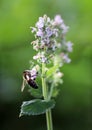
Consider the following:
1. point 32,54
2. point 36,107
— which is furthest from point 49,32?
point 32,54

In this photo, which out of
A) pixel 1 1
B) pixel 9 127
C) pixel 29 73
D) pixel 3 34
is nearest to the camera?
pixel 29 73

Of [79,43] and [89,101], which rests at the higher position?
[79,43]

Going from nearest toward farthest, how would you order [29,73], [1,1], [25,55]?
[29,73] < [25,55] < [1,1]

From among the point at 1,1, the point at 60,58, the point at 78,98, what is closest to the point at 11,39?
the point at 1,1

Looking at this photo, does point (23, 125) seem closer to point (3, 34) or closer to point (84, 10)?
point (3, 34)

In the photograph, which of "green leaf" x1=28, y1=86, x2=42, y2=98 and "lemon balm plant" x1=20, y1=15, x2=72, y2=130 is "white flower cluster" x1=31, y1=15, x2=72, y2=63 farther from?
"green leaf" x1=28, y1=86, x2=42, y2=98

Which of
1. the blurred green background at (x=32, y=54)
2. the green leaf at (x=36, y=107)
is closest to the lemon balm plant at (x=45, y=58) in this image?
the green leaf at (x=36, y=107)

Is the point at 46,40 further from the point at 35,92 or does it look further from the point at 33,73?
the point at 35,92

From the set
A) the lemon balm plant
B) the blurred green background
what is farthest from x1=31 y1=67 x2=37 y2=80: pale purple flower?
the blurred green background
